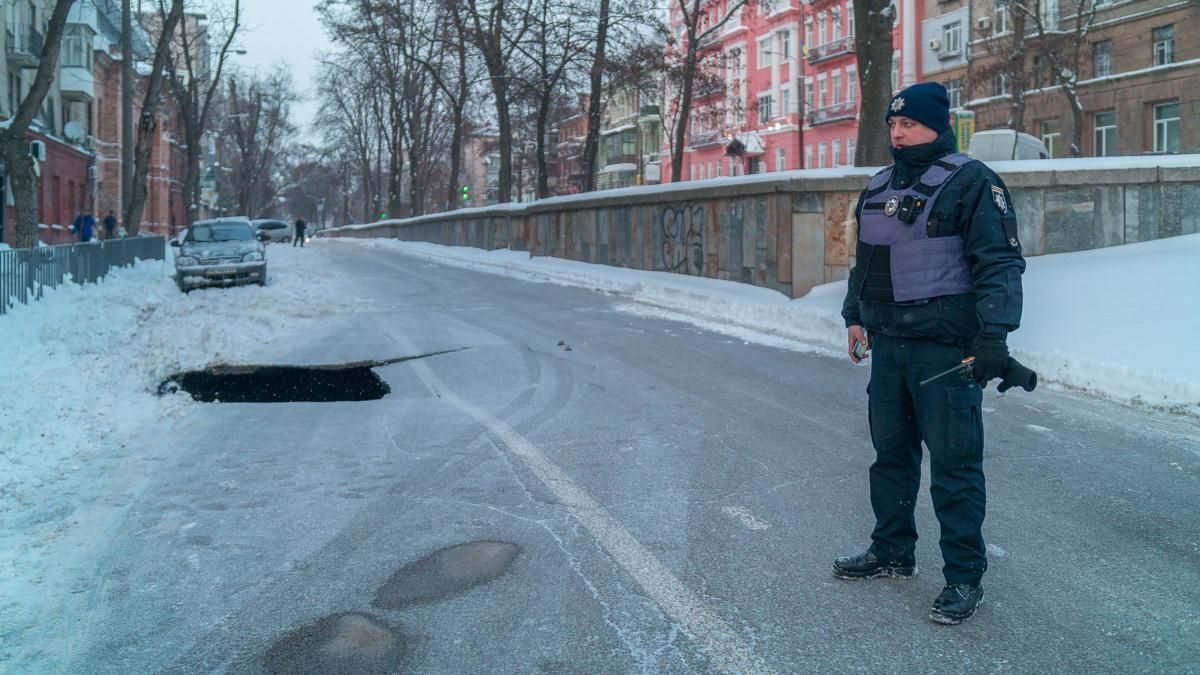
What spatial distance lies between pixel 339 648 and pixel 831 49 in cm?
6216

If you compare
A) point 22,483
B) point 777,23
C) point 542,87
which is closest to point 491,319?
point 22,483

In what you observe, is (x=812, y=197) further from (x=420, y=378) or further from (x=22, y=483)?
(x=22, y=483)

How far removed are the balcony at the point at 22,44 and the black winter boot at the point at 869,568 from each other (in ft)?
144

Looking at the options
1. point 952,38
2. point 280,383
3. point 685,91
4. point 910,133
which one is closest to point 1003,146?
point 685,91

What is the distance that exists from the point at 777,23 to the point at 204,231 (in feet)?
164

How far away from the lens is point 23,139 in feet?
69.3

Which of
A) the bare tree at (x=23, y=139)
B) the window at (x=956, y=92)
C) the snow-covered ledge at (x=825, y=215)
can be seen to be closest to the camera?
the snow-covered ledge at (x=825, y=215)

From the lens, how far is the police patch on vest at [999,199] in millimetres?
3873

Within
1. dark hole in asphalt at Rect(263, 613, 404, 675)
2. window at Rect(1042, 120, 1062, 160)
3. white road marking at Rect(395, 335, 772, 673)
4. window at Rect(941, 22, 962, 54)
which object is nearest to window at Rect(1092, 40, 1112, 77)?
window at Rect(1042, 120, 1062, 160)

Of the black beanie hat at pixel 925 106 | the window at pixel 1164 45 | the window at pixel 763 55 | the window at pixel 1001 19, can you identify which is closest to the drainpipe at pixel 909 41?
the window at pixel 1001 19

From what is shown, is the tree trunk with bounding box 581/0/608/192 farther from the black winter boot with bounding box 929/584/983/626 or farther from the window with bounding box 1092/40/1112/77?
the black winter boot with bounding box 929/584/983/626

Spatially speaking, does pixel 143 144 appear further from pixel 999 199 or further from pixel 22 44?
pixel 999 199

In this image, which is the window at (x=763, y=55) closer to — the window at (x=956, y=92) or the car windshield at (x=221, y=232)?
the window at (x=956, y=92)

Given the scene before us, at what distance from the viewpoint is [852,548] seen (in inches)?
190
